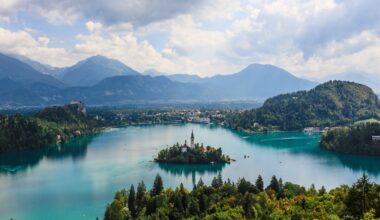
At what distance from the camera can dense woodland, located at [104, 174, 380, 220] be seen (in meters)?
16.7

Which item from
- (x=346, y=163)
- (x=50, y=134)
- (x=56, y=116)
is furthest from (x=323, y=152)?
(x=56, y=116)

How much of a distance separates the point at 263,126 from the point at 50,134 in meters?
40.7

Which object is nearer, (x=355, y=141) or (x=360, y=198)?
(x=360, y=198)

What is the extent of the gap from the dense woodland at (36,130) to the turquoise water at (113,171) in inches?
148

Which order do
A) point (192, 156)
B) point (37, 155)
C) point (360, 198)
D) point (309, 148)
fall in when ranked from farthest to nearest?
point (309, 148)
point (37, 155)
point (192, 156)
point (360, 198)

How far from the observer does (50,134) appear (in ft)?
200

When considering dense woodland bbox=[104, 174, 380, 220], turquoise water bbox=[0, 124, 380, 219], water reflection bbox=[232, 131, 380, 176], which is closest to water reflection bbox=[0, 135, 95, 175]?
turquoise water bbox=[0, 124, 380, 219]

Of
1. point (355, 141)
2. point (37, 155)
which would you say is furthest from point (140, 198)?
point (355, 141)

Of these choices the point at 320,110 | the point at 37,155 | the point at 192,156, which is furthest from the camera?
the point at 320,110

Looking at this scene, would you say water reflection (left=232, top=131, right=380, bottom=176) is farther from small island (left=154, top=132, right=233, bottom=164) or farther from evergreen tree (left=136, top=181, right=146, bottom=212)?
evergreen tree (left=136, top=181, right=146, bottom=212)

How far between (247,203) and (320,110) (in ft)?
222

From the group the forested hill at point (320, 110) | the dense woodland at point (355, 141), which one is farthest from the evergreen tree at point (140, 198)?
the forested hill at point (320, 110)

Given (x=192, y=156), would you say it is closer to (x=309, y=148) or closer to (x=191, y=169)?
(x=191, y=169)

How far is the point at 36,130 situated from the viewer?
60.1 m
